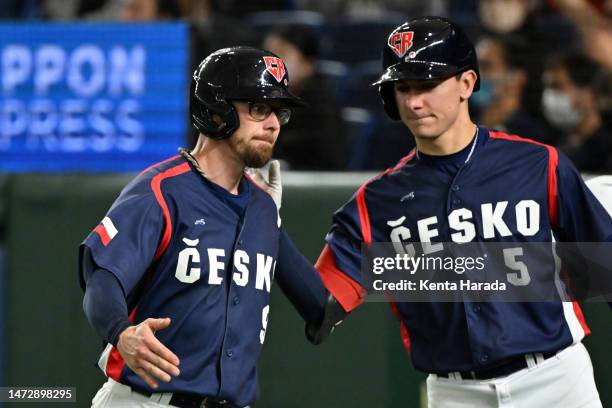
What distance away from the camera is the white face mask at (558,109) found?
5.47 metres

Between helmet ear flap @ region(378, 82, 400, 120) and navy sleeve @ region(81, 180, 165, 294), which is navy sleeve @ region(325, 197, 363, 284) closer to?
helmet ear flap @ region(378, 82, 400, 120)

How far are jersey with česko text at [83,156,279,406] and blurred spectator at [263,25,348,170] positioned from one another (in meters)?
2.28

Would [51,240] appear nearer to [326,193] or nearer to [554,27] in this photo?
[326,193]

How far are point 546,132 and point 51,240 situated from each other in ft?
8.22

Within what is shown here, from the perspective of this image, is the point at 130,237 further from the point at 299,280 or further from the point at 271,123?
the point at 299,280

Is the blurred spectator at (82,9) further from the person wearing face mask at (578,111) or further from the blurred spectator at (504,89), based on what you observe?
the person wearing face mask at (578,111)

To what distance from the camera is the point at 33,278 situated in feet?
15.3

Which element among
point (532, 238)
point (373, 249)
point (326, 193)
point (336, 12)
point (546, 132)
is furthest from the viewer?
point (336, 12)

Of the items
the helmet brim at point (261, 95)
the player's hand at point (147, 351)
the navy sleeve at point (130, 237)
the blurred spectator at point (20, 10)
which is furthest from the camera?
the blurred spectator at point (20, 10)

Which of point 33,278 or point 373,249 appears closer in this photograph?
point 373,249

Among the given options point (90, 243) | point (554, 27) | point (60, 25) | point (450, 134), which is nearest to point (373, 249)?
point (450, 134)

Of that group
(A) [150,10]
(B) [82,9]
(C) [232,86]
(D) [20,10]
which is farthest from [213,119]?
(D) [20,10]

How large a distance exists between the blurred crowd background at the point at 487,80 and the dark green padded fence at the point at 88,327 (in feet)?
2.37

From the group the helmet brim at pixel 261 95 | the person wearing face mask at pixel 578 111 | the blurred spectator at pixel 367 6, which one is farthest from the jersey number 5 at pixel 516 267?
the blurred spectator at pixel 367 6
